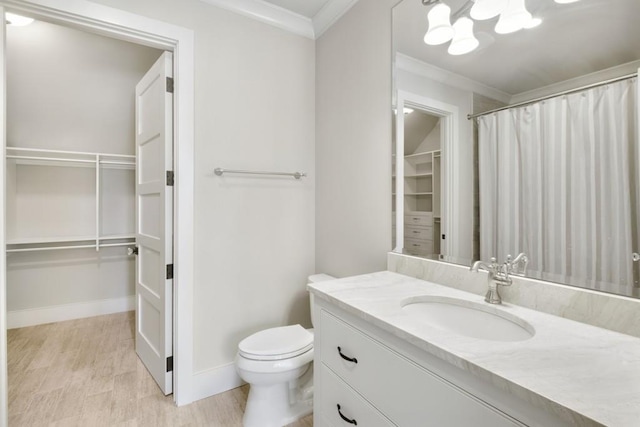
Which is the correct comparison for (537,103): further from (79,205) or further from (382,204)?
(79,205)

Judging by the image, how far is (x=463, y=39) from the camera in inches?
54.2

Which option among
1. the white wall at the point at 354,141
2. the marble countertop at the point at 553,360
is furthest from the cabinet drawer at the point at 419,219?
the marble countertop at the point at 553,360

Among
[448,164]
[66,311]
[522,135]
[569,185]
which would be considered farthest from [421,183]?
[66,311]

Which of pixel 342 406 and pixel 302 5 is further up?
pixel 302 5

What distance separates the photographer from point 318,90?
2303mm

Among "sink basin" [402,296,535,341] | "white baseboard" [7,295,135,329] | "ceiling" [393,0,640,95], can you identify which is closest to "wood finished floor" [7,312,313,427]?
"white baseboard" [7,295,135,329]

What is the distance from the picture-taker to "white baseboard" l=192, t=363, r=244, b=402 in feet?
6.17

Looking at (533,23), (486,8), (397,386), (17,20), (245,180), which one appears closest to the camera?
(397,386)

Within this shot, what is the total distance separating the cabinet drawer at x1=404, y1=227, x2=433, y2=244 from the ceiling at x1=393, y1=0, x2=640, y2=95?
69cm

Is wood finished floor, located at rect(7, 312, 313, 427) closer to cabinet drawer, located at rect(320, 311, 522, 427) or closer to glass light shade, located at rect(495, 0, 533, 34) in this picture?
cabinet drawer, located at rect(320, 311, 522, 427)

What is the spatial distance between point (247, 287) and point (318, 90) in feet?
5.00

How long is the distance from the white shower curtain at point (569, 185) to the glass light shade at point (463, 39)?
36cm

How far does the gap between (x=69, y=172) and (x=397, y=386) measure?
11.9 ft

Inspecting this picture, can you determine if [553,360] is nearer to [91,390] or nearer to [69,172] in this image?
[91,390]
